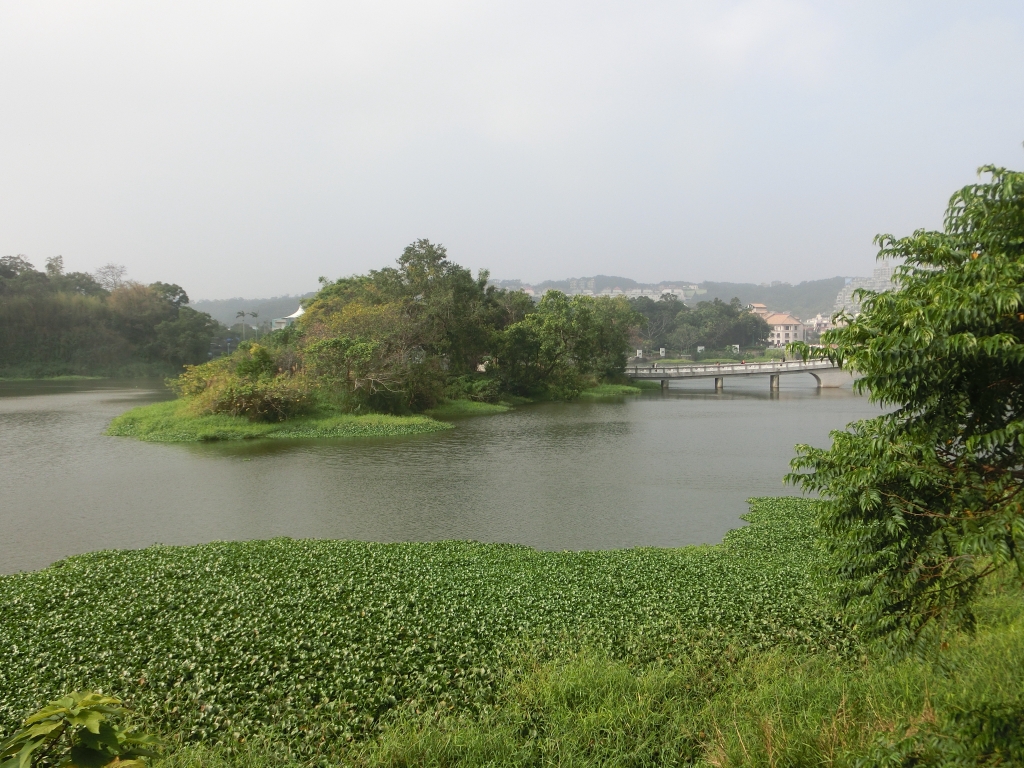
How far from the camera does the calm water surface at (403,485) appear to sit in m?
10.1

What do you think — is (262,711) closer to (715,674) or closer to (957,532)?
(715,674)

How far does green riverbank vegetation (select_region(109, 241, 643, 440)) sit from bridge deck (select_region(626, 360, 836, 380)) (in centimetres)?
289

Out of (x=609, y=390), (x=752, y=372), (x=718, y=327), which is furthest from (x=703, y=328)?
(x=609, y=390)

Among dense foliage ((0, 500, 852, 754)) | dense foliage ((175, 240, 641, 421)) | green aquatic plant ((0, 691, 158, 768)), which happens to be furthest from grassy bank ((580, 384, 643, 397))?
green aquatic plant ((0, 691, 158, 768))

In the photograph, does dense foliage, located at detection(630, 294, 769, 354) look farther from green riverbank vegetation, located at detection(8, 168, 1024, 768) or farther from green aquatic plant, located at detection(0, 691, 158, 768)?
green aquatic plant, located at detection(0, 691, 158, 768)

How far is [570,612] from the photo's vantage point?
6.34 m

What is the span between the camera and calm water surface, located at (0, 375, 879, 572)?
10117 millimetres

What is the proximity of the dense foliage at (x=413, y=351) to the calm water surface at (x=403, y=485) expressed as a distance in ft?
9.04

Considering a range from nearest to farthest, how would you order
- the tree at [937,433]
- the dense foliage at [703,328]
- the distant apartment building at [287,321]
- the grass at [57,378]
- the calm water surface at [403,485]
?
the tree at [937,433], the calm water surface at [403,485], the distant apartment building at [287,321], the grass at [57,378], the dense foliage at [703,328]

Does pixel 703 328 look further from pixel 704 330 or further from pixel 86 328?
pixel 86 328

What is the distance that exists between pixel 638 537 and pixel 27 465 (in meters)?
13.9

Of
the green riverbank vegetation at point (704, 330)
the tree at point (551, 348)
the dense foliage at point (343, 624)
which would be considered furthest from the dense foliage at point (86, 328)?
the dense foliage at point (343, 624)

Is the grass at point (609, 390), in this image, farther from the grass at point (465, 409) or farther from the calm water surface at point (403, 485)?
the calm water surface at point (403, 485)

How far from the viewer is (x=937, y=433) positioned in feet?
11.6
